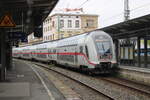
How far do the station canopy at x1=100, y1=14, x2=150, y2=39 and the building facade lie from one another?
6787 centimetres

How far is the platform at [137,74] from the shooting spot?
652 inches

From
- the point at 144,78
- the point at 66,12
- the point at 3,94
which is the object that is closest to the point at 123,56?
the point at 144,78

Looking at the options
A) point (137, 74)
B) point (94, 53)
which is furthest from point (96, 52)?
point (137, 74)

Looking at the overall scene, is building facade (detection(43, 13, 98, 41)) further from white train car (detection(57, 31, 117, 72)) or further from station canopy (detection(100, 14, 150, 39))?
white train car (detection(57, 31, 117, 72))

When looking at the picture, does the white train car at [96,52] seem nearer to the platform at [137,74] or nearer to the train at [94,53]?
the train at [94,53]

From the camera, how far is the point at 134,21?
59.6 feet

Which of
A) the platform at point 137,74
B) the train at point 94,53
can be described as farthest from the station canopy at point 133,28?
the platform at point 137,74

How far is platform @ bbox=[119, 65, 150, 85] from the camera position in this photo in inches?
652

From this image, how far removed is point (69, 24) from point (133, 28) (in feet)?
250

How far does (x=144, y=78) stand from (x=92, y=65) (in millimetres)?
3984

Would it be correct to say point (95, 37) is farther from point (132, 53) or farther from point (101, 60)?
point (132, 53)

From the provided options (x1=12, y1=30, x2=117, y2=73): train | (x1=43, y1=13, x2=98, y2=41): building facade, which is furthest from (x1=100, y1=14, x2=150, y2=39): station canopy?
(x1=43, y1=13, x2=98, y2=41): building facade

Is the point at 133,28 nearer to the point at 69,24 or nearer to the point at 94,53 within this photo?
the point at 94,53

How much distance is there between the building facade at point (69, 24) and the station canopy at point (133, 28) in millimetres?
67868
